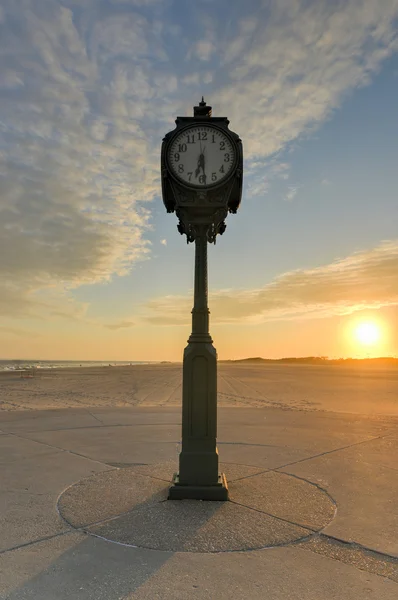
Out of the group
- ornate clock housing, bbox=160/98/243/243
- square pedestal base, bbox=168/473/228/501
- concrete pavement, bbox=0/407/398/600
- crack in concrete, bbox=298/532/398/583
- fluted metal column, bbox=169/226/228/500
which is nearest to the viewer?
concrete pavement, bbox=0/407/398/600

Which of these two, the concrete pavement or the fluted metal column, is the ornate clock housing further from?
the concrete pavement

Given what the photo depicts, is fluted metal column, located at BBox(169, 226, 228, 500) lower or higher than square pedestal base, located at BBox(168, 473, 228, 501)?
higher

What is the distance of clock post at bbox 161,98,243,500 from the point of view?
177 inches

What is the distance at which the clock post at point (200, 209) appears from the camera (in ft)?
14.8

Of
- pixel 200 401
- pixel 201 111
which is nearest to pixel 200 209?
pixel 201 111

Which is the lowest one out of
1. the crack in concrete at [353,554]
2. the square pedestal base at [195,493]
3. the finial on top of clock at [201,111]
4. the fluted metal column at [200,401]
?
the crack in concrete at [353,554]

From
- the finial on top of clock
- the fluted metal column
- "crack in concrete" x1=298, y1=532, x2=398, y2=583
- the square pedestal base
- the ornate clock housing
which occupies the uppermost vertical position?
the finial on top of clock

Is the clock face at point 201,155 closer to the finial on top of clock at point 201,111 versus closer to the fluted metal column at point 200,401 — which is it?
the finial on top of clock at point 201,111

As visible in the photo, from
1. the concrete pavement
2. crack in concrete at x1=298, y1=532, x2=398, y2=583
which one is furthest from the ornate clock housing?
crack in concrete at x1=298, y1=532, x2=398, y2=583

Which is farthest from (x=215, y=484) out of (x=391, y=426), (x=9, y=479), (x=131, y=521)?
(x=391, y=426)

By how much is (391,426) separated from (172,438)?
4.45 metres

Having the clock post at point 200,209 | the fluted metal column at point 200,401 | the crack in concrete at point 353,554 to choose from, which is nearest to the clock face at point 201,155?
the clock post at point 200,209

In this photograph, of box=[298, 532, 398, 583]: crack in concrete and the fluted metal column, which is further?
the fluted metal column

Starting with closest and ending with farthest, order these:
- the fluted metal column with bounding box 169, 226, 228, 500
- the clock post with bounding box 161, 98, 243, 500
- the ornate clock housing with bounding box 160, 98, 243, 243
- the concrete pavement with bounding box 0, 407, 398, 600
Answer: the concrete pavement with bounding box 0, 407, 398, 600
the fluted metal column with bounding box 169, 226, 228, 500
the clock post with bounding box 161, 98, 243, 500
the ornate clock housing with bounding box 160, 98, 243, 243
